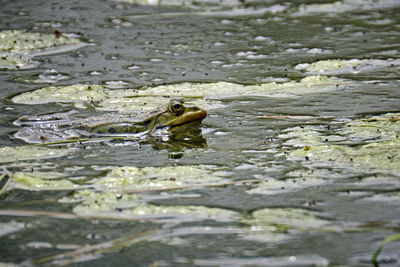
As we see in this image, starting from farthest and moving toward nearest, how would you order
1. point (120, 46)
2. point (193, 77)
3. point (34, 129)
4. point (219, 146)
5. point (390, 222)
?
point (120, 46) < point (193, 77) < point (34, 129) < point (219, 146) < point (390, 222)

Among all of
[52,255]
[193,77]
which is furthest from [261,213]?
[193,77]

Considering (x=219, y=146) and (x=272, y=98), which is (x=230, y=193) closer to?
(x=219, y=146)

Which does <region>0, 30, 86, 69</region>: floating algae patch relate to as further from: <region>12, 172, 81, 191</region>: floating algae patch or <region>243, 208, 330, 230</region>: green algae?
<region>243, 208, 330, 230</region>: green algae

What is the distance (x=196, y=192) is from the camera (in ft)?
12.5

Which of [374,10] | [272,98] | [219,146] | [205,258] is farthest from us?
[374,10]

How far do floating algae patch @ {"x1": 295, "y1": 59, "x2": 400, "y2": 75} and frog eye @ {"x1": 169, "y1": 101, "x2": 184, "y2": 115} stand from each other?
2152mm

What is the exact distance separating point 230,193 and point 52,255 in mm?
1149

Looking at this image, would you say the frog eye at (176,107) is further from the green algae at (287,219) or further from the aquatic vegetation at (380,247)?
the aquatic vegetation at (380,247)


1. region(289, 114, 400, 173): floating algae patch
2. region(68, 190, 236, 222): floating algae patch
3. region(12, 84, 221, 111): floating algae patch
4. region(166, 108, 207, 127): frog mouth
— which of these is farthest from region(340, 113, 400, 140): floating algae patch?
region(68, 190, 236, 222): floating algae patch

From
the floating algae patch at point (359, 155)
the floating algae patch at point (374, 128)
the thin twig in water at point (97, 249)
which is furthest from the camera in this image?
the floating algae patch at point (374, 128)

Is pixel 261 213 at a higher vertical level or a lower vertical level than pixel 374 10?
lower

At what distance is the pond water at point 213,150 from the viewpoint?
315 cm

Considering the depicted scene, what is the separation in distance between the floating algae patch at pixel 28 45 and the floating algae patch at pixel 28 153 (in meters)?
2.96

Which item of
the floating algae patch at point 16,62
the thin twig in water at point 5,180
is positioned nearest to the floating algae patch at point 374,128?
the thin twig in water at point 5,180
